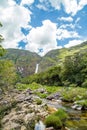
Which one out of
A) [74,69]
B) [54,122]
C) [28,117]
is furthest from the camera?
[74,69]

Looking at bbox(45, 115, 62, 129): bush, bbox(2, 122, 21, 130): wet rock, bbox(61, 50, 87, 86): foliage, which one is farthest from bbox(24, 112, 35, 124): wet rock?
bbox(61, 50, 87, 86): foliage

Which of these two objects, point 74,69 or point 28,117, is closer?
point 28,117

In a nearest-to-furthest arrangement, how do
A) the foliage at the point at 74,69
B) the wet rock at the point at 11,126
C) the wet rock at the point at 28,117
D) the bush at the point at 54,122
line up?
the wet rock at the point at 11,126 → the bush at the point at 54,122 → the wet rock at the point at 28,117 → the foliage at the point at 74,69

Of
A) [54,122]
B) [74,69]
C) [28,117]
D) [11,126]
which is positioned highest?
[74,69]

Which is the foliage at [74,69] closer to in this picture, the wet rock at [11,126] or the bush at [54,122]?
the bush at [54,122]

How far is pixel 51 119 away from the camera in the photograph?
27469mm

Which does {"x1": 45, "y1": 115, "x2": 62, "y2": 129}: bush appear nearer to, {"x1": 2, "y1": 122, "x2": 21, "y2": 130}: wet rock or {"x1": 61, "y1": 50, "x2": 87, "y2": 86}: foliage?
{"x1": 2, "y1": 122, "x2": 21, "y2": 130}: wet rock

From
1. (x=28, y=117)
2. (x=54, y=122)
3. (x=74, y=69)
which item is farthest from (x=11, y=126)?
(x=74, y=69)

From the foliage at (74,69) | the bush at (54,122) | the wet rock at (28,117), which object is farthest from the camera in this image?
the foliage at (74,69)

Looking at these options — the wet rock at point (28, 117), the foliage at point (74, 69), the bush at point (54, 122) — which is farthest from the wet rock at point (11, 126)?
the foliage at point (74, 69)

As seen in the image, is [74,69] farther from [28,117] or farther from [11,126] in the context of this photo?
[11,126]

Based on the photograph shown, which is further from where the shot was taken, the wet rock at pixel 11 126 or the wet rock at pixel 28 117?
the wet rock at pixel 28 117

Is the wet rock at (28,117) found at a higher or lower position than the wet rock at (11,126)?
higher

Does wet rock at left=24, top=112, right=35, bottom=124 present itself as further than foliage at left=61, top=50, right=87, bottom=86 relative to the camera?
No
